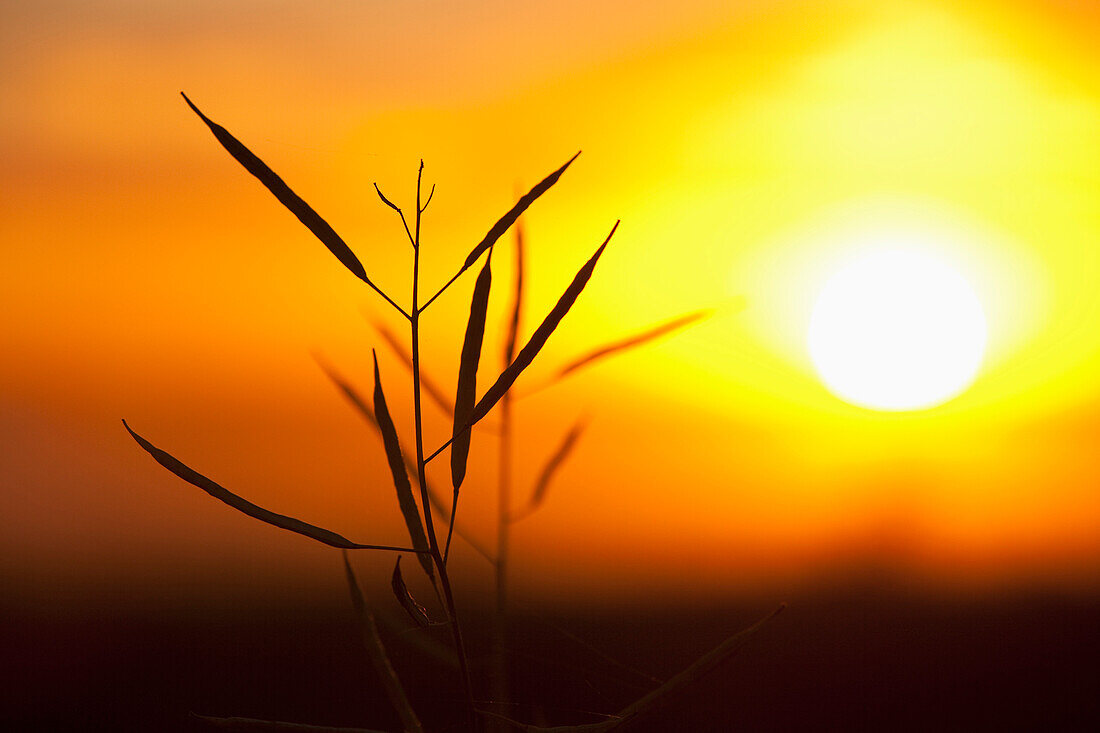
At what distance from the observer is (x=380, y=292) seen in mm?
538

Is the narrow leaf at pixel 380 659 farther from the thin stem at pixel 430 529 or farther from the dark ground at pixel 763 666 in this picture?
the dark ground at pixel 763 666

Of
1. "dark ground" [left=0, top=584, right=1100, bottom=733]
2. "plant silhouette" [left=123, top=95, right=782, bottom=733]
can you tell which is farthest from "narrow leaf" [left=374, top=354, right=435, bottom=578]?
"dark ground" [left=0, top=584, right=1100, bottom=733]

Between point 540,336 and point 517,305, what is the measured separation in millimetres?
141

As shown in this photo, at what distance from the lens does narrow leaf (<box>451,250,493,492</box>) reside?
0.56 metres

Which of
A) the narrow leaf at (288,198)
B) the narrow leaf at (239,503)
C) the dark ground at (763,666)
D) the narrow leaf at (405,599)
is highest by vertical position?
the dark ground at (763,666)

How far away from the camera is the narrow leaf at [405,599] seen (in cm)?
50

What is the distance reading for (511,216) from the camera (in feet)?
1.79

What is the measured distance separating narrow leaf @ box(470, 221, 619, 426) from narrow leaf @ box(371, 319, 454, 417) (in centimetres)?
16

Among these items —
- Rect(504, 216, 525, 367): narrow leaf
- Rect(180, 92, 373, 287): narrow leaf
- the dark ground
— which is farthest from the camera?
the dark ground

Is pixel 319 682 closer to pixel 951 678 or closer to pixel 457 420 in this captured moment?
pixel 457 420

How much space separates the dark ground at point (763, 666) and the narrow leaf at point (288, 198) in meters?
1.10

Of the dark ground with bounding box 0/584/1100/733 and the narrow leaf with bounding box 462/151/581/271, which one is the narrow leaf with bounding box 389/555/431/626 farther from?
the dark ground with bounding box 0/584/1100/733

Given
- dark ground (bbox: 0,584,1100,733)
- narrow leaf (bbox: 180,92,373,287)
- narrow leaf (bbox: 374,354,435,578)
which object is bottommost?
narrow leaf (bbox: 374,354,435,578)

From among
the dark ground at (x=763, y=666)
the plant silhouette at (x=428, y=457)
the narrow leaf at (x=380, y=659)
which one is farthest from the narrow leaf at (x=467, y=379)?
the dark ground at (x=763, y=666)
